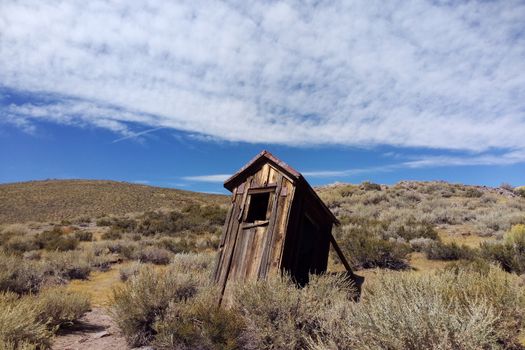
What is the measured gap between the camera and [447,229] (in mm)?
15344

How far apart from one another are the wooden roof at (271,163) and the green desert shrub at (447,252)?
17.4ft

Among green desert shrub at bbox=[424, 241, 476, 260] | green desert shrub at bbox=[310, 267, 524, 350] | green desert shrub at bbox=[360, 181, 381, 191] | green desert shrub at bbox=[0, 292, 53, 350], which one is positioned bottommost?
green desert shrub at bbox=[0, 292, 53, 350]

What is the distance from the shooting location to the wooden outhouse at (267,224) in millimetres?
6246

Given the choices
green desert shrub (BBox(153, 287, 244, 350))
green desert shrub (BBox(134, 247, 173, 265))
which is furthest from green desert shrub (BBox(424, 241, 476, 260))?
green desert shrub (BBox(134, 247, 173, 265))

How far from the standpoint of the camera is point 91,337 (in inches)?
227

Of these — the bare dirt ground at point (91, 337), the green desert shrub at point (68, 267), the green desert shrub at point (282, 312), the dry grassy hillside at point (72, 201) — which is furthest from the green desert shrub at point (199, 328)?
the dry grassy hillside at point (72, 201)

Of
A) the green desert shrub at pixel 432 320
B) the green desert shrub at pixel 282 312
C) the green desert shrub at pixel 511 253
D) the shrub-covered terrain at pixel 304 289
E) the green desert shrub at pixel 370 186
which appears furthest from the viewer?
the green desert shrub at pixel 370 186

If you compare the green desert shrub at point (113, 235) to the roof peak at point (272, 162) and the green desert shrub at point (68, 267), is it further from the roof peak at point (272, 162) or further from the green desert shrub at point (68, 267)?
the roof peak at point (272, 162)

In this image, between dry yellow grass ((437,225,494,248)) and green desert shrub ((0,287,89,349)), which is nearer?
green desert shrub ((0,287,89,349))

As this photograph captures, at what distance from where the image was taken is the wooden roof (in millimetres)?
6453

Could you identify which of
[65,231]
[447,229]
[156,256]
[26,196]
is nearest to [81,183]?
[26,196]

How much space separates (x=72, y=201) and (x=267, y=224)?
1676 inches

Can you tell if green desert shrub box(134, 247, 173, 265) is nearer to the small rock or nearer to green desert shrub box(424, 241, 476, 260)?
the small rock

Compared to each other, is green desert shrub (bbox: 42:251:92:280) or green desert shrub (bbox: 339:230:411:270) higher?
green desert shrub (bbox: 339:230:411:270)
